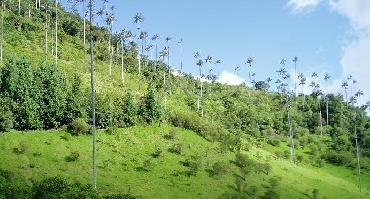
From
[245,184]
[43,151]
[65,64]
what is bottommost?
[245,184]

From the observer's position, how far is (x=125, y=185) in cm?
8525

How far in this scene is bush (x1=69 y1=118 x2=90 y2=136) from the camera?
97.6m

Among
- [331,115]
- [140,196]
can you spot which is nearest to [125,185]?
[140,196]

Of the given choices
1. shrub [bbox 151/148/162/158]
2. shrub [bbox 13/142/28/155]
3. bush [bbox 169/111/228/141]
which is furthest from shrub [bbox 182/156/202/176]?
shrub [bbox 13/142/28/155]

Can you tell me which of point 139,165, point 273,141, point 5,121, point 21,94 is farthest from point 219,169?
point 273,141

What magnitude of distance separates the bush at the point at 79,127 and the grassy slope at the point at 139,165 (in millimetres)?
1213

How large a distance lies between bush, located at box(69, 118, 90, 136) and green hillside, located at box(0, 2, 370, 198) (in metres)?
0.18

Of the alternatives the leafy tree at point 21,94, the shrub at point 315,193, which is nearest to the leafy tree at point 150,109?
the leafy tree at point 21,94

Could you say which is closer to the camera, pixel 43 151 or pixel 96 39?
pixel 43 151

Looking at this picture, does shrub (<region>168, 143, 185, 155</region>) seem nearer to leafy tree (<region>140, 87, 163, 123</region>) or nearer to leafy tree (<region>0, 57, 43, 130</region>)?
leafy tree (<region>140, 87, 163, 123</region>)

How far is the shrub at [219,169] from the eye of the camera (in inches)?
3873

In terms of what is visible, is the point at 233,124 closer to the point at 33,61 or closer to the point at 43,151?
the point at 33,61

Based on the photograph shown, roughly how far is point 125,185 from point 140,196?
5.00 metres

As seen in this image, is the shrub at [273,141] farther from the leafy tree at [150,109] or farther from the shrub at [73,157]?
the shrub at [73,157]
